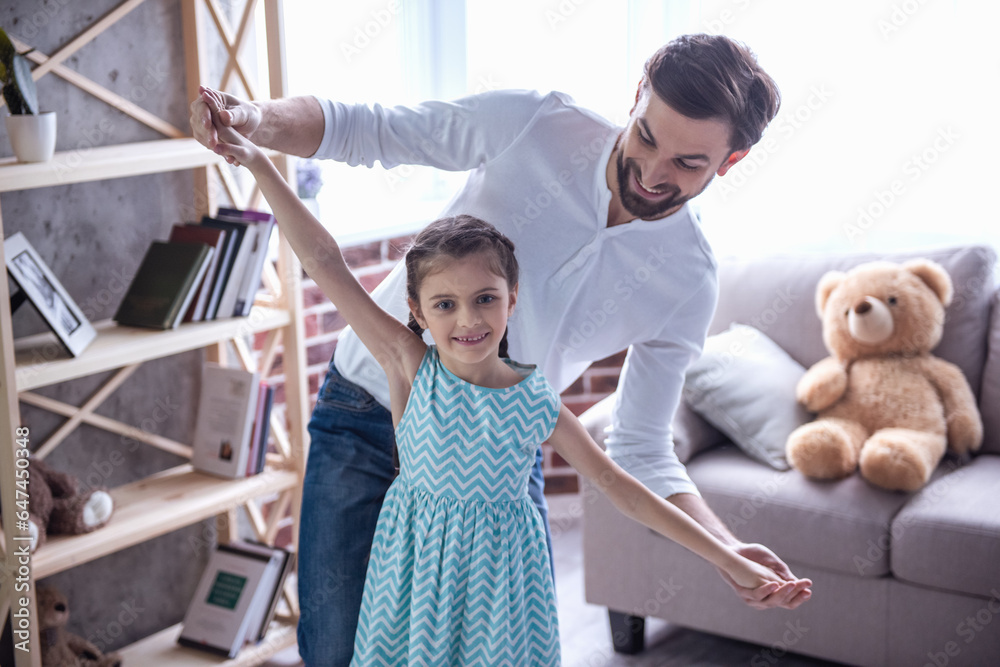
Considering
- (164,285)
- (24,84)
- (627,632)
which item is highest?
(24,84)

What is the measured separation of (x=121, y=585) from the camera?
232cm

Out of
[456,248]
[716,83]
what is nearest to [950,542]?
[716,83]

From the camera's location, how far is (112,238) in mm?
2146

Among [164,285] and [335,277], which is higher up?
[335,277]

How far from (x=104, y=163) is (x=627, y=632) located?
5.21 ft

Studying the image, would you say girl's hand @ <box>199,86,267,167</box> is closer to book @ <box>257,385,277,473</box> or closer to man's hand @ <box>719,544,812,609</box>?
man's hand @ <box>719,544,812,609</box>

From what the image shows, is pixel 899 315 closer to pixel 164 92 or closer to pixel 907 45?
pixel 907 45

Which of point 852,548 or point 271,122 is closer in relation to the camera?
point 271,122

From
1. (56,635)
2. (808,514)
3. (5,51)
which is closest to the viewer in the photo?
(5,51)

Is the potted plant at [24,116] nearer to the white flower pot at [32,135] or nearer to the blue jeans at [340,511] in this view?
the white flower pot at [32,135]

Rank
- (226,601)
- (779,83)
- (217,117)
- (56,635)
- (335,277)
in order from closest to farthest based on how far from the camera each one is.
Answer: (217,117), (335,277), (56,635), (226,601), (779,83)

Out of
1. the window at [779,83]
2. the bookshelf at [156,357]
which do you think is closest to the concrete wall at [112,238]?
the bookshelf at [156,357]

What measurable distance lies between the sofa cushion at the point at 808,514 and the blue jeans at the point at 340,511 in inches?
37.4

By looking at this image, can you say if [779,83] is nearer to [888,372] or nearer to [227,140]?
[888,372]
